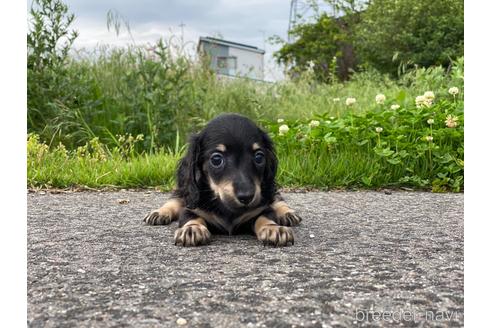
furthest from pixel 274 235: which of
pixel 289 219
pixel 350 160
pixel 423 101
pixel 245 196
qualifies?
pixel 423 101

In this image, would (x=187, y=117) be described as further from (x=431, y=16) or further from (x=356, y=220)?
(x=431, y=16)

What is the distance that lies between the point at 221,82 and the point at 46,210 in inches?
278

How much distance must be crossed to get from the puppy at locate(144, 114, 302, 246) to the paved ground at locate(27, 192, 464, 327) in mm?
105

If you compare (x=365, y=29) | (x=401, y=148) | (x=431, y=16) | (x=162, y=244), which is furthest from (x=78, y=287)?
(x=365, y=29)

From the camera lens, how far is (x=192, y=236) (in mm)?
2877

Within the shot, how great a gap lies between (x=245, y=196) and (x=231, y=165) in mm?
290

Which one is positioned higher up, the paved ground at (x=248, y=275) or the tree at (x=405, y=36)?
the tree at (x=405, y=36)

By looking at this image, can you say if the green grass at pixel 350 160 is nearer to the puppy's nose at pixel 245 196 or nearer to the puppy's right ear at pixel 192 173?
the puppy's right ear at pixel 192 173

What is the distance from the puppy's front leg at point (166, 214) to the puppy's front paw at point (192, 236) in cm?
72

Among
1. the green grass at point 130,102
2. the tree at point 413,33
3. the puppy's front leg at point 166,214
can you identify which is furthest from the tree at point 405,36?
the puppy's front leg at point 166,214

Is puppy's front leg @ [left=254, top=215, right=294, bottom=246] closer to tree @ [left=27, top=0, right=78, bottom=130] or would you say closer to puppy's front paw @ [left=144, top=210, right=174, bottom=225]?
puppy's front paw @ [left=144, top=210, right=174, bottom=225]

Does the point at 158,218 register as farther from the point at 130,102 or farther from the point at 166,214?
the point at 130,102

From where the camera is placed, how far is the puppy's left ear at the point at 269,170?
334 cm

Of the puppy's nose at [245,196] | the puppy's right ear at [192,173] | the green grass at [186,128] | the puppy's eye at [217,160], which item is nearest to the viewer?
the puppy's nose at [245,196]
